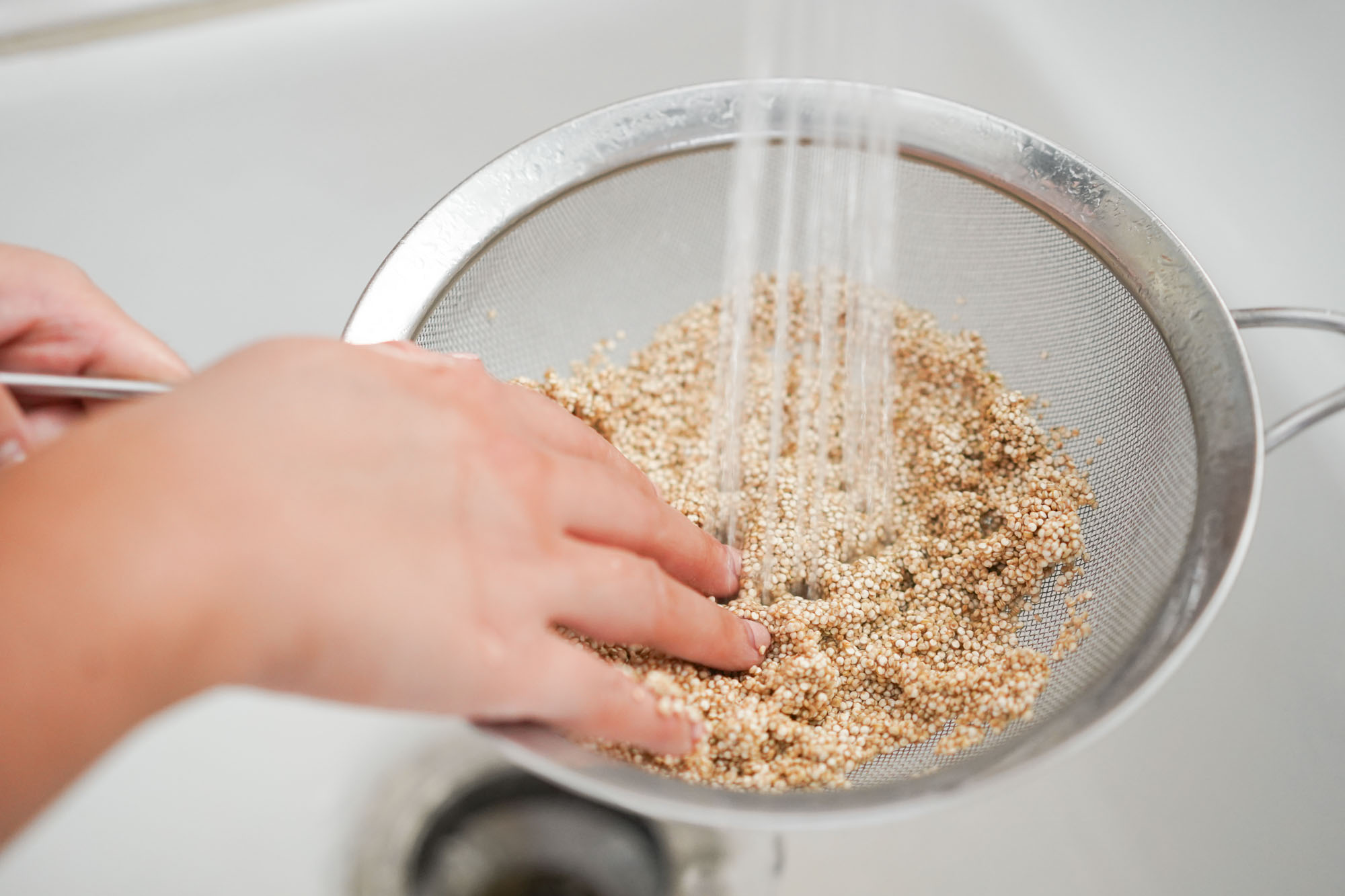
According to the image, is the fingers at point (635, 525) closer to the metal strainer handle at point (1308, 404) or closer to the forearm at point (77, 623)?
the forearm at point (77, 623)

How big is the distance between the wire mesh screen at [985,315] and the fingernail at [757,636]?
114 mm

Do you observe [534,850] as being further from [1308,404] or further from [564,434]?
[1308,404]

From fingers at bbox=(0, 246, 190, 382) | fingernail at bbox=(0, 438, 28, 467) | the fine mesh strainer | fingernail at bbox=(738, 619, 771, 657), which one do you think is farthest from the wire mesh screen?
fingernail at bbox=(0, 438, 28, 467)

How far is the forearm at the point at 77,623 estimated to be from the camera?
0.40 m

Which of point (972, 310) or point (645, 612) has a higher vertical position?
point (972, 310)

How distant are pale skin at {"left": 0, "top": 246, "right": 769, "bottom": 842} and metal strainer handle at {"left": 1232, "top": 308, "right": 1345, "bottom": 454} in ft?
1.51

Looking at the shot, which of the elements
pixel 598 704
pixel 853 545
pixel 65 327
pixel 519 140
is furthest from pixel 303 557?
pixel 519 140

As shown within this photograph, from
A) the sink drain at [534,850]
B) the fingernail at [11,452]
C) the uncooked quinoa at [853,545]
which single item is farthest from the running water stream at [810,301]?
the fingernail at [11,452]

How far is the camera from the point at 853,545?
789 mm

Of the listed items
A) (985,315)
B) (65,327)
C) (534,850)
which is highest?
(985,315)

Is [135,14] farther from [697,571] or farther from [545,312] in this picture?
[697,571]

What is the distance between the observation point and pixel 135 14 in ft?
3.79

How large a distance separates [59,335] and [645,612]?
16.9 inches

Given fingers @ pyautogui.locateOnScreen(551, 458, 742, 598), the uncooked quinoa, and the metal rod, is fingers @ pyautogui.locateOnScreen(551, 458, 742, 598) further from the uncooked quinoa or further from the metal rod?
the metal rod
